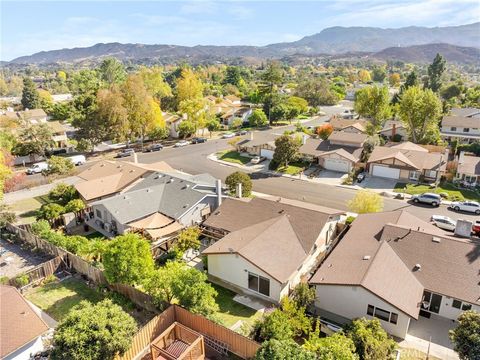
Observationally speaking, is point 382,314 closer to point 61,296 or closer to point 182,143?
point 61,296

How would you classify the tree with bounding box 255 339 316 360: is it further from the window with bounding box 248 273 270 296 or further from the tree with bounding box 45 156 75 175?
the tree with bounding box 45 156 75 175

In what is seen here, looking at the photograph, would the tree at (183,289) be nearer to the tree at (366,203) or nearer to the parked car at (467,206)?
the tree at (366,203)

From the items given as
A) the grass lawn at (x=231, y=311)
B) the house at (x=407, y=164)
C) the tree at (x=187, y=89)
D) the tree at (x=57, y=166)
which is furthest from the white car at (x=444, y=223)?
the tree at (x=187, y=89)

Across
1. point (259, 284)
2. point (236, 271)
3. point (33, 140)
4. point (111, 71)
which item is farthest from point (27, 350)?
point (111, 71)

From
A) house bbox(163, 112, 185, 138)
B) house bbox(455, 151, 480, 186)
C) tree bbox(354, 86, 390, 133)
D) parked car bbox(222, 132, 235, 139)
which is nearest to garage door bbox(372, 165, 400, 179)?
house bbox(455, 151, 480, 186)

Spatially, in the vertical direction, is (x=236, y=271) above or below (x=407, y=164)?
below

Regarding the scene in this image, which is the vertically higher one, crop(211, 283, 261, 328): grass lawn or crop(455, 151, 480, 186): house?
crop(455, 151, 480, 186): house
